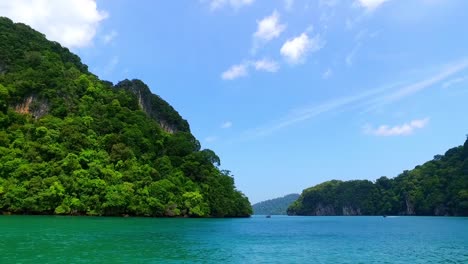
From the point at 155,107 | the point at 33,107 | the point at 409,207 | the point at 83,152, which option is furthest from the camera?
the point at 409,207

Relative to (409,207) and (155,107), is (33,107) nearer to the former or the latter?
(155,107)

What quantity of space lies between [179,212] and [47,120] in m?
34.6

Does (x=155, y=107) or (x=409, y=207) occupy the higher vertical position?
(x=155, y=107)

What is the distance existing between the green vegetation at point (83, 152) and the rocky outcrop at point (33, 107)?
0.69ft

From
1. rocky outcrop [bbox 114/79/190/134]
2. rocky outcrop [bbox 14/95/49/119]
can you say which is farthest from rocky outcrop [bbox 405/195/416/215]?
rocky outcrop [bbox 14/95/49/119]

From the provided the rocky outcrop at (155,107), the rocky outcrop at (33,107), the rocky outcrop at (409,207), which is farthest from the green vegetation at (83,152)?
the rocky outcrop at (409,207)

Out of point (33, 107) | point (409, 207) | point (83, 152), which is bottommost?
point (83, 152)

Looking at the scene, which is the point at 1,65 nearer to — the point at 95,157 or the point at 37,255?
the point at 95,157

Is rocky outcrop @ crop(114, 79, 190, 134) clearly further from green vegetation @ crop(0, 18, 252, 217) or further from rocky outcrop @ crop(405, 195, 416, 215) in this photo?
rocky outcrop @ crop(405, 195, 416, 215)

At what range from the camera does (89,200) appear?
3246 inches

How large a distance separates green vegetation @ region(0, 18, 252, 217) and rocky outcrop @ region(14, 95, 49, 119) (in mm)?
209

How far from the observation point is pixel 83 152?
90.2m

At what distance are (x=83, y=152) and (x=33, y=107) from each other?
64.3 feet

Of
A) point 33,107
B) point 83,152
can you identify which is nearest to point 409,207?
point 83,152
